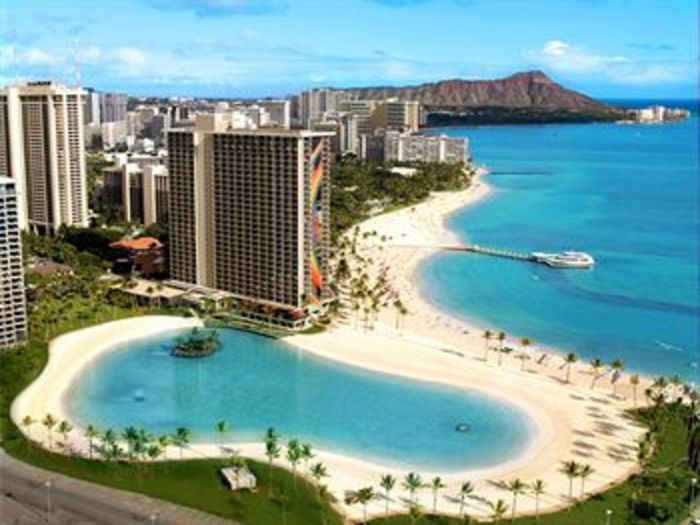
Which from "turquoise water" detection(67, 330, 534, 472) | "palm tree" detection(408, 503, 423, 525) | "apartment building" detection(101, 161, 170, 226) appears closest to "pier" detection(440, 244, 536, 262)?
"apartment building" detection(101, 161, 170, 226)

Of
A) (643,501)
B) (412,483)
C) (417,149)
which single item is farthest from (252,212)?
(417,149)

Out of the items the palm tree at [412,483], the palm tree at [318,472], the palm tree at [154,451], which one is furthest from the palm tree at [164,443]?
the palm tree at [412,483]

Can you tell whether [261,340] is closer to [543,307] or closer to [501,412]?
[501,412]

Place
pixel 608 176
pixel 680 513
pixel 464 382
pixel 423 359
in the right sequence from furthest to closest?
pixel 608 176 < pixel 423 359 < pixel 464 382 < pixel 680 513

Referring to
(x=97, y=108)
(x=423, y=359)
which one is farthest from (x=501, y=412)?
(x=97, y=108)

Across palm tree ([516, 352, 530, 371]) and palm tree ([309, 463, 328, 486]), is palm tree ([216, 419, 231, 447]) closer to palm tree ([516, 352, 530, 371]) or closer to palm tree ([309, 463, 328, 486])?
palm tree ([309, 463, 328, 486])

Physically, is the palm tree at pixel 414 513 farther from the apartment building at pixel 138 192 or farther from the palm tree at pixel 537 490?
the apartment building at pixel 138 192
